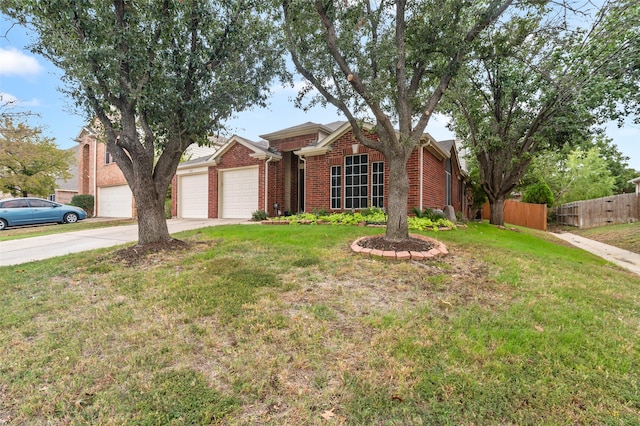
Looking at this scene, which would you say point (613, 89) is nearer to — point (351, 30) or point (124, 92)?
point (351, 30)

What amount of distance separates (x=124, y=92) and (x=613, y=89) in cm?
1149

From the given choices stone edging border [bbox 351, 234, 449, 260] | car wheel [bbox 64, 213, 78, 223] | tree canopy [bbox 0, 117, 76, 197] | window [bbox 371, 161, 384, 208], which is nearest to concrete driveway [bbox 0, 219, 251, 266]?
stone edging border [bbox 351, 234, 449, 260]

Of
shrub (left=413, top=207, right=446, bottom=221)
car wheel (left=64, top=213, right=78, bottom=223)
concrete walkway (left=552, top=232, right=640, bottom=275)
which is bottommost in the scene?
concrete walkway (left=552, top=232, right=640, bottom=275)

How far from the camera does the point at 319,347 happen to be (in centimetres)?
276

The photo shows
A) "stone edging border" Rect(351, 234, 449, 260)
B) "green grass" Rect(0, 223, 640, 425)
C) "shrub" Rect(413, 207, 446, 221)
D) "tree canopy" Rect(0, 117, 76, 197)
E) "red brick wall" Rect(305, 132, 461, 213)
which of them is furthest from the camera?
"tree canopy" Rect(0, 117, 76, 197)

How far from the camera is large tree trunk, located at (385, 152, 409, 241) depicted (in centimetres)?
611

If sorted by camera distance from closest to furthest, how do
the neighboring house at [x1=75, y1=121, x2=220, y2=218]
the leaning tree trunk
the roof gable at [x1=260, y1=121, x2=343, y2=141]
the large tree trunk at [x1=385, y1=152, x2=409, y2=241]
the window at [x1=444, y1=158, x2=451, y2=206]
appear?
the large tree trunk at [x1=385, y1=152, x2=409, y2=241]
the leaning tree trunk
the roof gable at [x1=260, y1=121, x2=343, y2=141]
the window at [x1=444, y1=158, x2=451, y2=206]
the neighboring house at [x1=75, y1=121, x2=220, y2=218]

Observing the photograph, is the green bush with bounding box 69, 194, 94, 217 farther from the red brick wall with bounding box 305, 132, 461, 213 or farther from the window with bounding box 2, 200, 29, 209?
the red brick wall with bounding box 305, 132, 461, 213

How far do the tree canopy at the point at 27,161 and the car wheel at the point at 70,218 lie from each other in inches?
257

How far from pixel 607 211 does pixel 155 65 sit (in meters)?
24.2

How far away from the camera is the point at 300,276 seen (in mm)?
4688

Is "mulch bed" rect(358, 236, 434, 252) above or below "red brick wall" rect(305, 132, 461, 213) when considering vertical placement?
below

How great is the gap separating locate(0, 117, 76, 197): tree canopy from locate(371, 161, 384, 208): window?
2118 centimetres

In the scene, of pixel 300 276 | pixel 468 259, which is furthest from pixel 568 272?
pixel 300 276
